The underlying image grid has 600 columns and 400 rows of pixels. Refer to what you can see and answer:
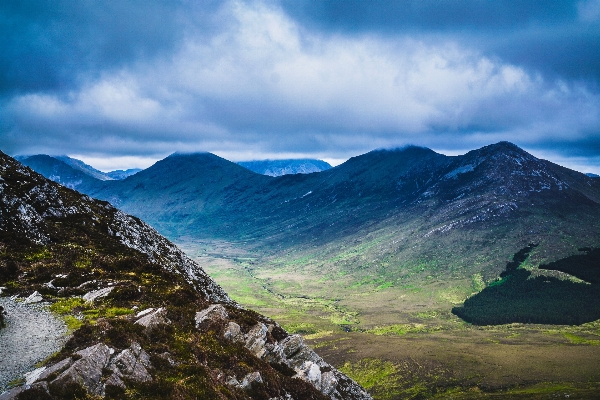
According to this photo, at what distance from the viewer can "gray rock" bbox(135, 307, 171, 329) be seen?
2933 centimetres

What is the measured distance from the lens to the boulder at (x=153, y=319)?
2930cm

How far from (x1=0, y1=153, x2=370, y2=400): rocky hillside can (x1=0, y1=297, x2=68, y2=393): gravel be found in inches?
40.8

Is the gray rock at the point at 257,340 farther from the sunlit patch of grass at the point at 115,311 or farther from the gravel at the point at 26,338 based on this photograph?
the gravel at the point at 26,338

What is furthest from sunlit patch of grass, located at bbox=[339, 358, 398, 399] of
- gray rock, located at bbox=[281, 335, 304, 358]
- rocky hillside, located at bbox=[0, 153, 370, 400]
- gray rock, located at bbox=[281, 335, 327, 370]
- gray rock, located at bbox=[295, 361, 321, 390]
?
gray rock, located at bbox=[295, 361, 321, 390]

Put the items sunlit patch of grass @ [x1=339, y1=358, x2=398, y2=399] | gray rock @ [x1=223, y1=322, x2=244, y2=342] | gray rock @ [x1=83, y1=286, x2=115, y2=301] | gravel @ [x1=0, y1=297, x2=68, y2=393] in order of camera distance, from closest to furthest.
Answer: gravel @ [x1=0, y1=297, x2=68, y2=393]
gray rock @ [x1=223, y1=322, x2=244, y2=342]
gray rock @ [x1=83, y1=286, x2=115, y2=301]
sunlit patch of grass @ [x1=339, y1=358, x2=398, y2=399]

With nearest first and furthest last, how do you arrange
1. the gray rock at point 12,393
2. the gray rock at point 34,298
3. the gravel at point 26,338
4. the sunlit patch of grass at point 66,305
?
1. the gray rock at point 12,393
2. the gravel at point 26,338
3. the sunlit patch of grass at point 66,305
4. the gray rock at point 34,298

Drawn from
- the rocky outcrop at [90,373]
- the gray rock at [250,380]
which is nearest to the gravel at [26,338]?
the rocky outcrop at [90,373]

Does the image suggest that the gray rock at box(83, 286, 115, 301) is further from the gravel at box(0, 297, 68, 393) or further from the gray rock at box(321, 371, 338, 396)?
the gray rock at box(321, 371, 338, 396)

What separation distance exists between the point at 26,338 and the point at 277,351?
2146 centimetres

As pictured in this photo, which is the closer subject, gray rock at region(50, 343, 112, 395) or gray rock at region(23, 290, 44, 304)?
gray rock at region(50, 343, 112, 395)

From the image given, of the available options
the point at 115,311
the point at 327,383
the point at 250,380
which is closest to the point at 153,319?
the point at 115,311

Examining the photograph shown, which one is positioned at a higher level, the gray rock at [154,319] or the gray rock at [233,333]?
the gray rock at [154,319]

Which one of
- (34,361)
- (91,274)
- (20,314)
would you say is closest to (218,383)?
(34,361)

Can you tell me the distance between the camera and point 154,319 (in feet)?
99.2
